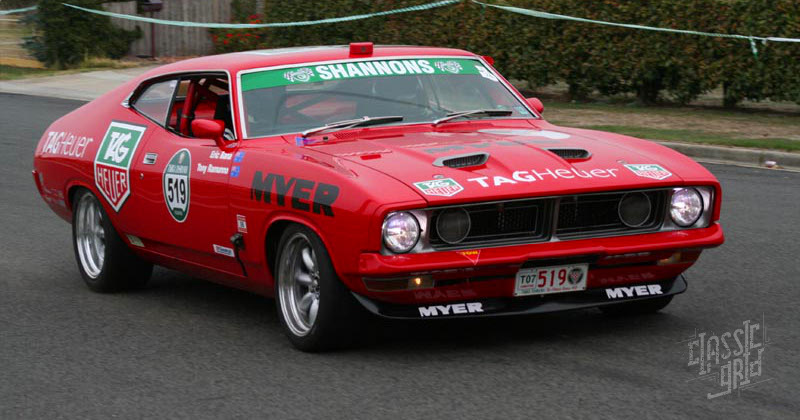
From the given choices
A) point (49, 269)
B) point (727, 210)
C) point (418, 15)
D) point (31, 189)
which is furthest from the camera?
point (418, 15)

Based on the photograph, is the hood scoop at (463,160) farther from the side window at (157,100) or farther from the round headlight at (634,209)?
the side window at (157,100)

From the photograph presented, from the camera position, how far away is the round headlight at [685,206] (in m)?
5.98

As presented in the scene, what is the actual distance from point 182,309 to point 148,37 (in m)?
23.2

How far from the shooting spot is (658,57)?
18375 mm

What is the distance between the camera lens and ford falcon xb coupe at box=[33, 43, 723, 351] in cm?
551

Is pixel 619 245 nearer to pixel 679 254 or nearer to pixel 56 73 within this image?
pixel 679 254

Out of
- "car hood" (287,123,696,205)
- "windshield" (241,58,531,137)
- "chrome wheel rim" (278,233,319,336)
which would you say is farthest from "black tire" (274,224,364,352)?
"windshield" (241,58,531,137)

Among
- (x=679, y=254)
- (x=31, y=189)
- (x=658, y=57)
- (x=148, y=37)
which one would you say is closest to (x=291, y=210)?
(x=679, y=254)

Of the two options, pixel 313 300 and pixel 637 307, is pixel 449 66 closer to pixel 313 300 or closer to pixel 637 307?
pixel 637 307

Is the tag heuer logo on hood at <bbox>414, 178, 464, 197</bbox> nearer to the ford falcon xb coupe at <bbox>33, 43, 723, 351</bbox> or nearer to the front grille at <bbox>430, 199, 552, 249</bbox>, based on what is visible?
the ford falcon xb coupe at <bbox>33, 43, 723, 351</bbox>

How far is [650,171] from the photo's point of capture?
5.91 m

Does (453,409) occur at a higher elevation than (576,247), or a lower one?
lower

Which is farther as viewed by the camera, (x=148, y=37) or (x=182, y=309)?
(x=148, y=37)

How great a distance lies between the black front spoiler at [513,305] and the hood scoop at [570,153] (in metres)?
0.63
